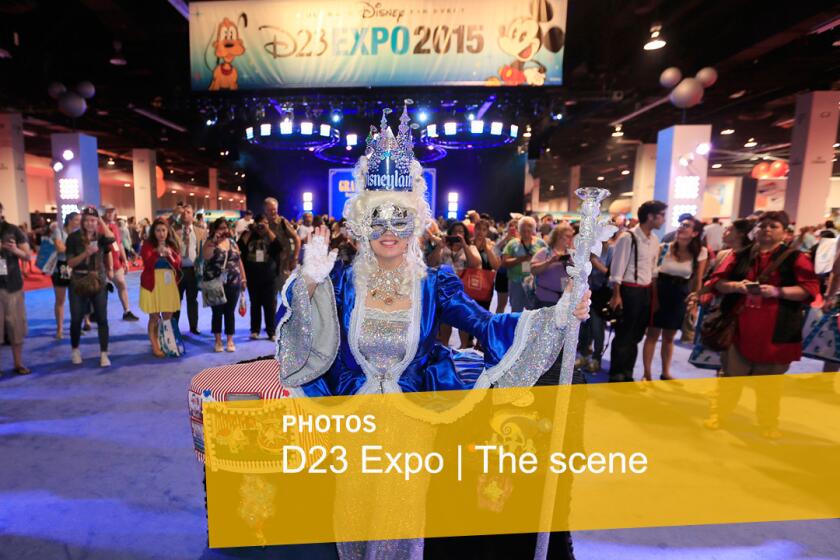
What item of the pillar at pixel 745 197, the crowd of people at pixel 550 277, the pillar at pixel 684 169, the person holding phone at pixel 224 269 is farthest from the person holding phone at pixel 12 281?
the pillar at pixel 745 197

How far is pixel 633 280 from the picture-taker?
4.27 metres

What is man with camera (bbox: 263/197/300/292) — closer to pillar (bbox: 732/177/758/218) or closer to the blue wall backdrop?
the blue wall backdrop

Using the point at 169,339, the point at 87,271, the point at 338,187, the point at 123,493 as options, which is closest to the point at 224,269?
the point at 169,339

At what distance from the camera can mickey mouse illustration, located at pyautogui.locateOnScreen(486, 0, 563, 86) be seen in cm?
785

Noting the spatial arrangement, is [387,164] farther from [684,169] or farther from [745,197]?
[745,197]

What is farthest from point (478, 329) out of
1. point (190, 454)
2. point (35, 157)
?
point (35, 157)

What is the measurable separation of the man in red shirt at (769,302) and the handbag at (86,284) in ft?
18.2

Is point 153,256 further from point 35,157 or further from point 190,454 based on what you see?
point 35,157

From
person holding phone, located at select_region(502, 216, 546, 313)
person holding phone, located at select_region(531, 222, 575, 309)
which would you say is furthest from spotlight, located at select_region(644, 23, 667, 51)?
person holding phone, located at select_region(531, 222, 575, 309)

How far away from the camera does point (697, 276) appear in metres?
4.85

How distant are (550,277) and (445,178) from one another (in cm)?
1451

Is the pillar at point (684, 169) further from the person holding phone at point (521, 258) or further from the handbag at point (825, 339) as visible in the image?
the handbag at point (825, 339)

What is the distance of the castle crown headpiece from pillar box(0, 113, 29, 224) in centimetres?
1553

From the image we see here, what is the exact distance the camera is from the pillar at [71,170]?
12062 mm
